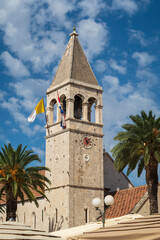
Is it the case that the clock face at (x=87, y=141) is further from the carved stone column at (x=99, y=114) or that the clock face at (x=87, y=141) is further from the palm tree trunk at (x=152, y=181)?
the palm tree trunk at (x=152, y=181)

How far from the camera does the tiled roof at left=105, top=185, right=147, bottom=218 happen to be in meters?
42.1

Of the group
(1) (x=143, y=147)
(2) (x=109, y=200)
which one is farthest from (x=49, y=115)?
(2) (x=109, y=200)

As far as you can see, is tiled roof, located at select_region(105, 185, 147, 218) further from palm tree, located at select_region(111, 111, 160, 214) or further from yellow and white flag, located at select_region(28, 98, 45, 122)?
yellow and white flag, located at select_region(28, 98, 45, 122)

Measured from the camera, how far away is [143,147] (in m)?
33.9

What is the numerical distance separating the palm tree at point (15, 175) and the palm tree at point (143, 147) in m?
7.46

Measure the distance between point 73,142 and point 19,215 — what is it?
1268cm

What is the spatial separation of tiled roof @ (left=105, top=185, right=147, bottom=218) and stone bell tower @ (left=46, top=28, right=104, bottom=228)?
6.48 ft

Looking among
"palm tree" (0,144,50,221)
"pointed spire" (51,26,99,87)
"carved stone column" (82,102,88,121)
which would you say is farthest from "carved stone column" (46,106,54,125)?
"palm tree" (0,144,50,221)

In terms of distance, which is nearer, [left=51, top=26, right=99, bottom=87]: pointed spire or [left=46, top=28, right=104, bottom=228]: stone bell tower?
[left=46, top=28, right=104, bottom=228]: stone bell tower

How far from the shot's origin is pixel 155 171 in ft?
111

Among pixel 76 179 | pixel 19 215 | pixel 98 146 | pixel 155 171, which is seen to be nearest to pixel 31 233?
pixel 155 171

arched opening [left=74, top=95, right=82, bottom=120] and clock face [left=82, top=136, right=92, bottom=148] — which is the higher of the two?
arched opening [left=74, top=95, right=82, bottom=120]

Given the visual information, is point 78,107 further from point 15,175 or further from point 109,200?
point 109,200

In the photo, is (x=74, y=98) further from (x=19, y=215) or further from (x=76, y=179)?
(x=19, y=215)
